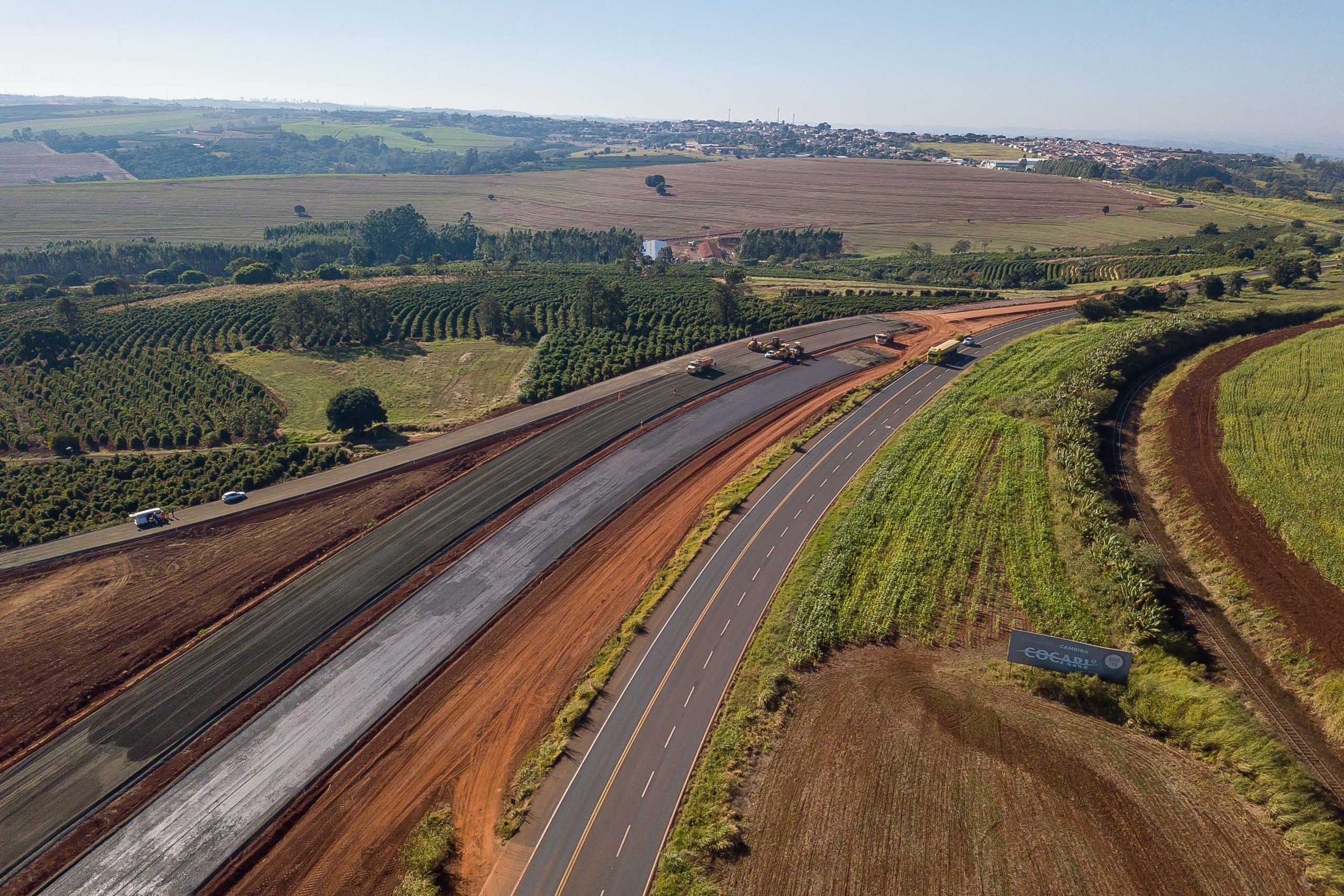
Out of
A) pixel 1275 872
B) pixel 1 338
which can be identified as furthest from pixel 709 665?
pixel 1 338

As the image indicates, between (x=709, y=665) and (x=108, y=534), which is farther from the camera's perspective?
(x=108, y=534)

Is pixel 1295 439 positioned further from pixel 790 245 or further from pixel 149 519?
pixel 790 245

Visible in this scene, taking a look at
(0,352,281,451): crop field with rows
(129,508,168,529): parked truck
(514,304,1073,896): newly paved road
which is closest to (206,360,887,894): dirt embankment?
(514,304,1073,896): newly paved road

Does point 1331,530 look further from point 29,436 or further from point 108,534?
point 29,436

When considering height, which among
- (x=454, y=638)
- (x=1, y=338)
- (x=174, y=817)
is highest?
(x=1, y=338)

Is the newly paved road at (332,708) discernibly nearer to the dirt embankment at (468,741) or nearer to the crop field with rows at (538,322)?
the dirt embankment at (468,741)

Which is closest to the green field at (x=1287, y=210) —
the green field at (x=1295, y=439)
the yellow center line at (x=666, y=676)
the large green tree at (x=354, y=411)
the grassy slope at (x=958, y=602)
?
the green field at (x=1295, y=439)
